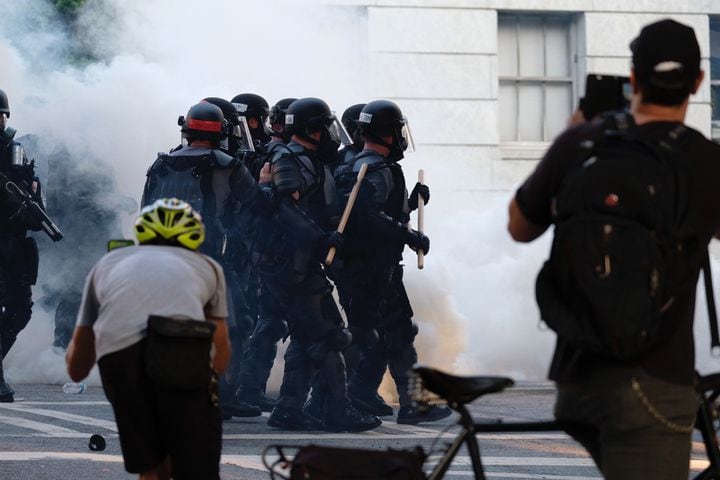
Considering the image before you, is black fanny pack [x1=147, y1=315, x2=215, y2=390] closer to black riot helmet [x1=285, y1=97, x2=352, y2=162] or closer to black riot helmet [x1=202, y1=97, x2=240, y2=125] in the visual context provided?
black riot helmet [x1=285, y1=97, x2=352, y2=162]

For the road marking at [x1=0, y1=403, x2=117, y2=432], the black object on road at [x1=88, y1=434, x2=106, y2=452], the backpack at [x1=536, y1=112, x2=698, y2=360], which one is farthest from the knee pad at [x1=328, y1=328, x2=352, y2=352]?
the backpack at [x1=536, y1=112, x2=698, y2=360]

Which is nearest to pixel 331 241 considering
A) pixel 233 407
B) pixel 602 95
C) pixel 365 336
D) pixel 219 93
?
pixel 365 336

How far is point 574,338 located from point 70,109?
1336 cm

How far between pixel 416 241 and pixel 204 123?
1621mm

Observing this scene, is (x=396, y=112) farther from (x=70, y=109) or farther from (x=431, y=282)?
(x=70, y=109)

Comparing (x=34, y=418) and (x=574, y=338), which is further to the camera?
(x=34, y=418)

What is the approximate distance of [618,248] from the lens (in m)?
3.75

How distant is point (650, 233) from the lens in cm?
379

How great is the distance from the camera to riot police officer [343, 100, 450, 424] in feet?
35.6

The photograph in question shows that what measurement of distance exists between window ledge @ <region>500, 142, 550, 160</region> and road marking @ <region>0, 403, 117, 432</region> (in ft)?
29.4

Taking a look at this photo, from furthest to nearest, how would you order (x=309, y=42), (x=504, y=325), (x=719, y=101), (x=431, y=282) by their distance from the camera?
1. (x=719, y=101)
2. (x=309, y=42)
3. (x=504, y=325)
4. (x=431, y=282)

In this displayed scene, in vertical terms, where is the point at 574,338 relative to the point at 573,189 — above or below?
below

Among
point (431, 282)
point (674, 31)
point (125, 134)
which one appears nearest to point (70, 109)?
point (125, 134)

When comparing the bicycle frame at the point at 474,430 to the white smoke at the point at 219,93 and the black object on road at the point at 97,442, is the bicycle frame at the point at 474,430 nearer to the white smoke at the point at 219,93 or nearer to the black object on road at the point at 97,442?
the black object on road at the point at 97,442
